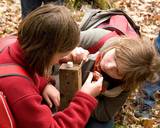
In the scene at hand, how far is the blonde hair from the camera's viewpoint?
104 inches

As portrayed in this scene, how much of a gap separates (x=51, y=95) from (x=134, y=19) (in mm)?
3519

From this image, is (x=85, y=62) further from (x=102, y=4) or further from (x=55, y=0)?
(x=102, y=4)

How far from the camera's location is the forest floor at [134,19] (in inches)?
146

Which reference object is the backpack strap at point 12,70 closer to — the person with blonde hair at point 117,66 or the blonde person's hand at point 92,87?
the blonde person's hand at point 92,87

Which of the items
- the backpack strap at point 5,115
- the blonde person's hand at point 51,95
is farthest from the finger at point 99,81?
the backpack strap at point 5,115

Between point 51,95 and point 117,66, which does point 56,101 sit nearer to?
point 51,95

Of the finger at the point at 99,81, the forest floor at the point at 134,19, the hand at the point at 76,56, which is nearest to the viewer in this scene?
the finger at the point at 99,81

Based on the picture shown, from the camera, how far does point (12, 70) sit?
6.77 ft

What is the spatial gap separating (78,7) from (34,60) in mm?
4116

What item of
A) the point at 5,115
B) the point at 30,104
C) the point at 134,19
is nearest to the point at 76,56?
the point at 30,104

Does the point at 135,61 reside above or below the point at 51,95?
above

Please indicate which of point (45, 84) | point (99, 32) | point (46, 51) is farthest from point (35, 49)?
point (99, 32)

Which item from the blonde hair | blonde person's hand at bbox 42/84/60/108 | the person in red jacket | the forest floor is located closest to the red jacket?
the person in red jacket

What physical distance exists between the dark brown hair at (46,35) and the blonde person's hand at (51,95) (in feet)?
1.72
